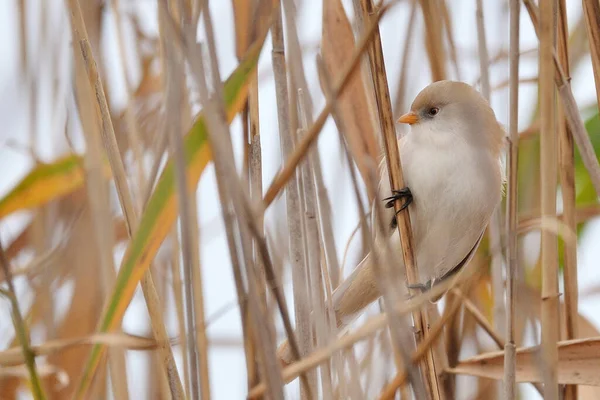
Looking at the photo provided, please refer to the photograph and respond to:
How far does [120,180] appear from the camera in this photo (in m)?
1.04

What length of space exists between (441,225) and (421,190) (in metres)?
0.12

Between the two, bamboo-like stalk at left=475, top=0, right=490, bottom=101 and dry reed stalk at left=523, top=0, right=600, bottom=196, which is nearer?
dry reed stalk at left=523, top=0, right=600, bottom=196

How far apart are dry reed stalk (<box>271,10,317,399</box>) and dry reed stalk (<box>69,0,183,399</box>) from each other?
20cm

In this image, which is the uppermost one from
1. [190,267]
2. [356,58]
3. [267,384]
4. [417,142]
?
[417,142]

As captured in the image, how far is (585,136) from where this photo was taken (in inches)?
43.8

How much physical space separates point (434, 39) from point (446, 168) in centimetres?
29

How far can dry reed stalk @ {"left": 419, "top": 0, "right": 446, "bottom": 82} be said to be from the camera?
136cm

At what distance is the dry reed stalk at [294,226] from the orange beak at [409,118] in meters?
0.51

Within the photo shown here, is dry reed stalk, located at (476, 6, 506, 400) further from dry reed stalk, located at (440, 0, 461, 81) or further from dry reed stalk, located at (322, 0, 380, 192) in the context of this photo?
dry reed stalk, located at (322, 0, 380, 192)

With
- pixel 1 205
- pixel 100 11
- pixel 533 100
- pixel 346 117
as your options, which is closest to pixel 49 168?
pixel 1 205

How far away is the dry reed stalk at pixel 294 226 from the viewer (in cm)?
111

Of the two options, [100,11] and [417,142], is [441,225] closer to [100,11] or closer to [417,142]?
[417,142]

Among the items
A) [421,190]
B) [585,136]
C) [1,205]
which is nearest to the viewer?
[585,136]

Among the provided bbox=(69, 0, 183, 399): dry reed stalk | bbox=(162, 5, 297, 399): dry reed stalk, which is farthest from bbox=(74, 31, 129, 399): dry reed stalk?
bbox=(162, 5, 297, 399): dry reed stalk
